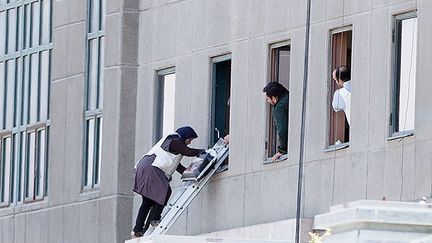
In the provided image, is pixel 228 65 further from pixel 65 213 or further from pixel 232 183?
pixel 65 213

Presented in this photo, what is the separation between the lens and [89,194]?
37281 mm

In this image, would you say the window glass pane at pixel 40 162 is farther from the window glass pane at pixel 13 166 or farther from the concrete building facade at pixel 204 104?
the window glass pane at pixel 13 166

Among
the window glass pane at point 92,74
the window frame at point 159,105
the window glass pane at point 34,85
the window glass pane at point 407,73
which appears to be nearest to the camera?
the window glass pane at point 407,73

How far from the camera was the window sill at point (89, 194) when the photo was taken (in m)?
36.9

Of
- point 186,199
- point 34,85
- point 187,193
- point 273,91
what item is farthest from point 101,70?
point 273,91

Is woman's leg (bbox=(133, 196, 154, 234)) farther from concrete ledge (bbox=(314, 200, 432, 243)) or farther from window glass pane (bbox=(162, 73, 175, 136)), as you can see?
concrete ledge (bbox=(314, 200, 432, 243))

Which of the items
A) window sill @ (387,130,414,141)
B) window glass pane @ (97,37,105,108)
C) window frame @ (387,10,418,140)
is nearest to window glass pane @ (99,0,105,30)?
window glass pane @ (97,37,105,108)

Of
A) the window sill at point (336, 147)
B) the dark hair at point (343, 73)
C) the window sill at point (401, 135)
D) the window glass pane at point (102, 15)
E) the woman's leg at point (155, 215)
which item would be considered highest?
the window glass pane at point (102, 15)

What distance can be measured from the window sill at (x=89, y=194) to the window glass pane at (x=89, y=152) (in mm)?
189

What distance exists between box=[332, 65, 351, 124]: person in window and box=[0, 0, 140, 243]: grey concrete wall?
716cm

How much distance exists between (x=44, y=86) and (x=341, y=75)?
38.5ft

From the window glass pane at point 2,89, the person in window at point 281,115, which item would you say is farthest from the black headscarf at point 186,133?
the window glass pane at point 2,89

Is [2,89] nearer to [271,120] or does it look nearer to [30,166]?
[30,166]

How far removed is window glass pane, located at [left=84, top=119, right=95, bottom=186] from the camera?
37469 millimetres
